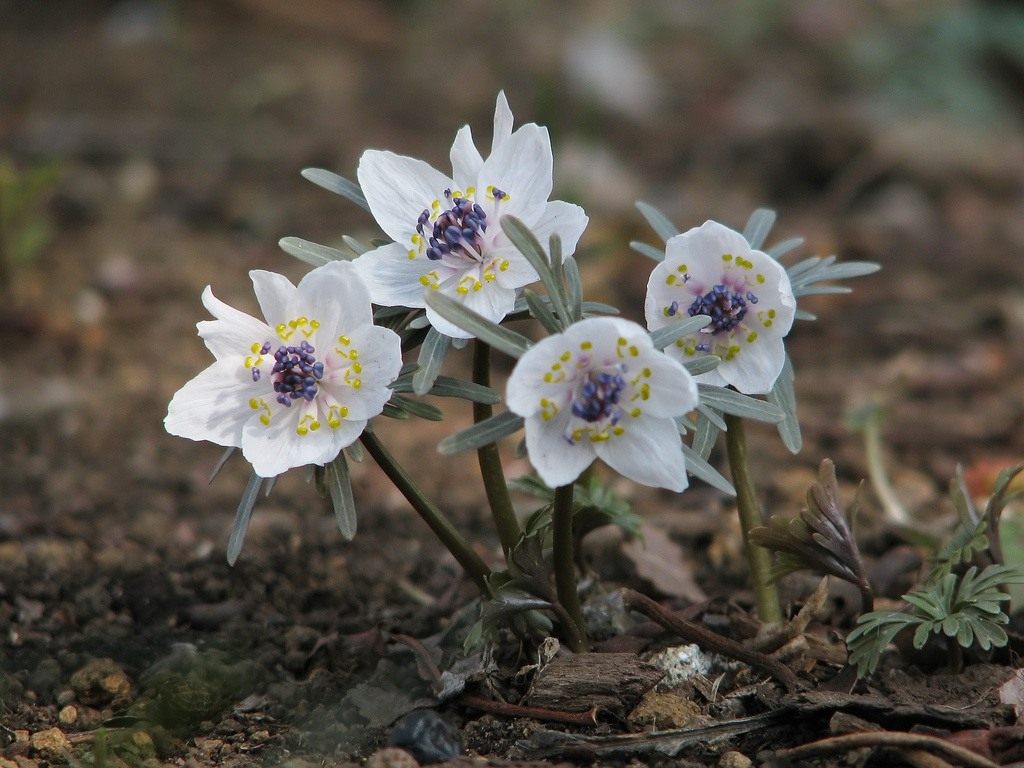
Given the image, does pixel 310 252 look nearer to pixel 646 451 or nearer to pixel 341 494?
pixel 341 494

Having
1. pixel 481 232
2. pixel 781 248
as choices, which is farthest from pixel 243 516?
pixel 781 248

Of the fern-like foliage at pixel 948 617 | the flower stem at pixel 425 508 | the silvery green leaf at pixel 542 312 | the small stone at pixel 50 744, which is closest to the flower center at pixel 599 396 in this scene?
the silvery green leaf at pixel 542 312

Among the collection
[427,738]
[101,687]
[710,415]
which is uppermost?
[710,415]

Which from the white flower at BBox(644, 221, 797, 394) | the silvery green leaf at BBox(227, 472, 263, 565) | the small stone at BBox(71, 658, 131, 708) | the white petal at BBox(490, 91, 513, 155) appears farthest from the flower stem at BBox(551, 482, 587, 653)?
the small stone at BBox(71, 658, 131, 708)

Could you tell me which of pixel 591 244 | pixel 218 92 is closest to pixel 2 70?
pixel 218 92

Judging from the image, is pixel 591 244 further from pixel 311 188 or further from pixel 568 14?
pixel 568 14

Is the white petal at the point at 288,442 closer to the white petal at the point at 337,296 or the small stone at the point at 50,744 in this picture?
the white petal at the point at 337,296

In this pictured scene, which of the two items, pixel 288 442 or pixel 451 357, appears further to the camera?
pixel 451 357
